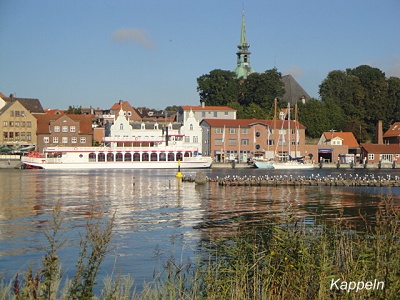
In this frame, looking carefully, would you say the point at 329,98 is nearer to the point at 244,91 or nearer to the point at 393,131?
the point at 393,131

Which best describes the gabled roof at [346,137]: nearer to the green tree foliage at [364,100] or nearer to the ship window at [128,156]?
the green tree foliage at [364,100]

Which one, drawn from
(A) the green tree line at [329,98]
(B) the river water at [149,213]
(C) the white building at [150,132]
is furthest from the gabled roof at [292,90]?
(B) the river water at [149,213]

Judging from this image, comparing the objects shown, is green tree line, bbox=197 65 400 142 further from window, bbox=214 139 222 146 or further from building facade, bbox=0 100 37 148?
building facade, bbox=0 100 37 148

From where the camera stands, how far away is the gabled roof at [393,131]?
121m

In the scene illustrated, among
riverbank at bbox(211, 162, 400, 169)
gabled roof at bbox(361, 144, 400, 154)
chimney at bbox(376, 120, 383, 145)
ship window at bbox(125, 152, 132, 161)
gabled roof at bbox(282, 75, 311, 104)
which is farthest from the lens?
gabled roof at bbox(282, 75, 311, 104)

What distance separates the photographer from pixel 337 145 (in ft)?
380

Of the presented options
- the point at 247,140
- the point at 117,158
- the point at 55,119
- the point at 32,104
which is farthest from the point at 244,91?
the point at 32,104

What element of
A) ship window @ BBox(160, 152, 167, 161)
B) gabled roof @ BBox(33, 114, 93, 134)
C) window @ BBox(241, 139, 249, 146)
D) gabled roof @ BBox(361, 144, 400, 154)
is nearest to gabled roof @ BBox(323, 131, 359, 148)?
gabled roof @ BBox(361, 144, 400, 154)

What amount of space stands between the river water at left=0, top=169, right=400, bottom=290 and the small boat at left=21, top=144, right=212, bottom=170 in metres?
41.5

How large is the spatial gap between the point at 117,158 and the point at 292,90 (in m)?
59.0

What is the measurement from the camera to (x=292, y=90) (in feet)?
491

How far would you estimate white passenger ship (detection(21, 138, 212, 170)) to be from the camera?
10144 centimetres

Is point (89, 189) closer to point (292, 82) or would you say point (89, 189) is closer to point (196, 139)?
point (196, 139)

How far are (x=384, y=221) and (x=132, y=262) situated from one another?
11168 millimetres
